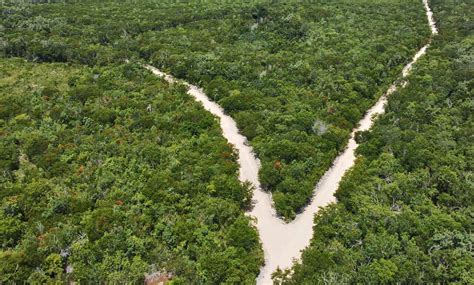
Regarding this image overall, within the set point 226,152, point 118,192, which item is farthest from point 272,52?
point 118,192

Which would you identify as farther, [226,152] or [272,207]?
[226,152]

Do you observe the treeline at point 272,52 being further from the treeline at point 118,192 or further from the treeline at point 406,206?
the treeline at point 118,192

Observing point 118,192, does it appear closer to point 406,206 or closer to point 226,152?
point 226,152

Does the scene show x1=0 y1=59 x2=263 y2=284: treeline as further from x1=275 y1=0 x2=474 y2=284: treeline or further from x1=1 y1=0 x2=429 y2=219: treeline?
x1=275 y1=0 x2=474 y2=284: treeline

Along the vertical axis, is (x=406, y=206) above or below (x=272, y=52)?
above

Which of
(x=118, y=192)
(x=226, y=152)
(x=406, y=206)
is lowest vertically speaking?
(x=406, y=206)

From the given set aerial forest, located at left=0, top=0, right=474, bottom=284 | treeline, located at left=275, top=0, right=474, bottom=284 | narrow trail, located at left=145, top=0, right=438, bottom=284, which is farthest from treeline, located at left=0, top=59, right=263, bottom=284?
treeline, located at left=275, top=0, right=474, bottom=284

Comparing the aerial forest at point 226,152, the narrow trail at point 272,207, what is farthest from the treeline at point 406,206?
the narrow trail at point 272,207
